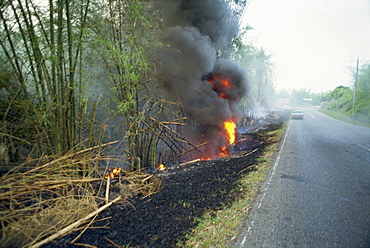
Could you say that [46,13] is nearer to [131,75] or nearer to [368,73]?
[131,75]

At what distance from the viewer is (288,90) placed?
86.2 meters

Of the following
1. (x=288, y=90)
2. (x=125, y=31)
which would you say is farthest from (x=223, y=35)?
(x=288, y=90)

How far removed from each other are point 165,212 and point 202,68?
23.6 ft

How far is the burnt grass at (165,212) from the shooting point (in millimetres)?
2488

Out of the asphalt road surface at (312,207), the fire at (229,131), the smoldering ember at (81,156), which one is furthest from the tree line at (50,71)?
the fire at (229,131)

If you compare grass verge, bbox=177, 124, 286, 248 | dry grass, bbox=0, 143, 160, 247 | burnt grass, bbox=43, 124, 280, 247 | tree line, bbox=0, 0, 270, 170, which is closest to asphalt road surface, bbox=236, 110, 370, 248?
grass verge, bbox=177, 124, 286, 248

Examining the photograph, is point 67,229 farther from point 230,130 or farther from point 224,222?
point 230,130

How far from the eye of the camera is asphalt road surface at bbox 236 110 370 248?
246 centimetres

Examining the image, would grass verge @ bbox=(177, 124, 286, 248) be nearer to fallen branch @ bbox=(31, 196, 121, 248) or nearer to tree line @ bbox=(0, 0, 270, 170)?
fallen branch @ bbox=(31, 196, 121, 248)

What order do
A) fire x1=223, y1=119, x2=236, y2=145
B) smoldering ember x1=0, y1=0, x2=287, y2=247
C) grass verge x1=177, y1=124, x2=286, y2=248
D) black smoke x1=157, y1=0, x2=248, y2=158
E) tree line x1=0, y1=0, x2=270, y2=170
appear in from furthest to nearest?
fire x1=223, y1=119, x2=236, y2=145 → black smoke x1=157, y1=0, x2=248, y2=158 → tree line x1=0, y1=0, x2=270, y2=170 → smoldering ember x1=0, y1=0, x2=287, y2=247 → grass verge x1=177, y1=124, x2=286, y2=248

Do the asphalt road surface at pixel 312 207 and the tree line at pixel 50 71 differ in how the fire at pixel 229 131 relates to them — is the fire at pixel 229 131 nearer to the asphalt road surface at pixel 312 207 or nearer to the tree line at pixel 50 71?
the asphalt road surface at pixel 312 207

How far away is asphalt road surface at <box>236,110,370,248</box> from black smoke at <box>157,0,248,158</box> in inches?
175

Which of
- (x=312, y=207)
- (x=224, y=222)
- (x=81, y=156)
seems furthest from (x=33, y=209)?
(x=312, y=207)

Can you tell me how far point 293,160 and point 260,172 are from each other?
1641mm
